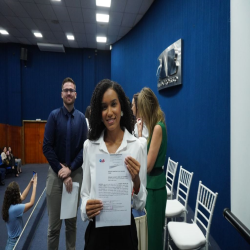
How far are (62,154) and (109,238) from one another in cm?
114

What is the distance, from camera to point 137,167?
32.7 inches

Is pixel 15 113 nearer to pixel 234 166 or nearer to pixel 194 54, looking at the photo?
pixel 194 54

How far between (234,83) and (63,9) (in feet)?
17.1

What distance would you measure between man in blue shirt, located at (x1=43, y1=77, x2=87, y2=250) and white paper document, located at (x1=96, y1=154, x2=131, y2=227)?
3.23 feet

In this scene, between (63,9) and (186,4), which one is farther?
(63,9)

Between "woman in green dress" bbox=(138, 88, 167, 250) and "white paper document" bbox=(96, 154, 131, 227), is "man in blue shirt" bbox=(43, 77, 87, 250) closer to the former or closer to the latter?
"woman in green dress" bbox=(138, 88, 167, 250)

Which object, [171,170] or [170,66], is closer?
[171,170]

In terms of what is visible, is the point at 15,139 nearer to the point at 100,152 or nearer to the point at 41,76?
the point at 41,76

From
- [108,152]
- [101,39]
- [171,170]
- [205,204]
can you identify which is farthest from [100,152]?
[101,39]

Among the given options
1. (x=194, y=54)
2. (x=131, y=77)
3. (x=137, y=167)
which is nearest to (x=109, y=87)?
(x=137, y=167)

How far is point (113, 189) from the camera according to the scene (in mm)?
839

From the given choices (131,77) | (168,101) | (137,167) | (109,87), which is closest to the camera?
(137,167)

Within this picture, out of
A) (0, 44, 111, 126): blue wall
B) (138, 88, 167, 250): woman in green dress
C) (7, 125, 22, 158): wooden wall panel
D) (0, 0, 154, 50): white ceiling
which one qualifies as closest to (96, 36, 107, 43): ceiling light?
(0, 0, 154, 50): white ceiling

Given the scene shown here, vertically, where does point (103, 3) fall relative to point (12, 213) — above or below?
above
